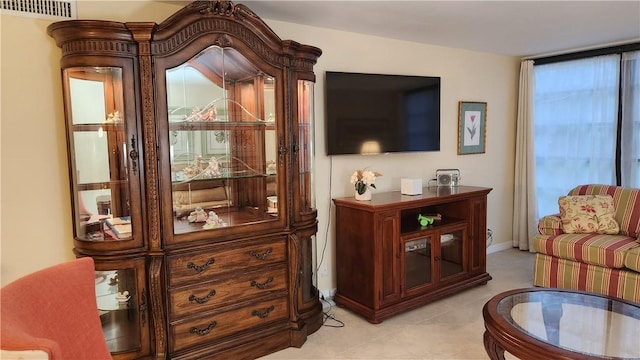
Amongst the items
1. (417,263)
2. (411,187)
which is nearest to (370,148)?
(411,187)

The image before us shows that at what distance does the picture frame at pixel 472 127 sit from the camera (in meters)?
4.39

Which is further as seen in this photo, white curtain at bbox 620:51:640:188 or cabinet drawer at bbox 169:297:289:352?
white curtain at bbox 620:51:640:188

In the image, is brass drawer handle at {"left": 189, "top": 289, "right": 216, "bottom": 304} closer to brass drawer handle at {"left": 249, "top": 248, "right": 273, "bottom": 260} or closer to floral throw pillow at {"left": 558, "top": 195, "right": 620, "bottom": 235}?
brass drawer handle at {"left": 249, "top": 248, "right": 273, "bottom": 260}

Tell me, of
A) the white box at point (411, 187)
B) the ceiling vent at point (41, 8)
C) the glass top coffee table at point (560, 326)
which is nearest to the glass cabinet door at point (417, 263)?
the white box at point (411, 187)

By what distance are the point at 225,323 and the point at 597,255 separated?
9.67 feet

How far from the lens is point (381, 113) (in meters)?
3.57

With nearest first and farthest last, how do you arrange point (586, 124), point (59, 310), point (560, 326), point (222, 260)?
point (59, 310) → point (560, 326) → point (222, 260) → point (586, 124)

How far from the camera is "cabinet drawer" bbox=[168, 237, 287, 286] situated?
7.80 ft

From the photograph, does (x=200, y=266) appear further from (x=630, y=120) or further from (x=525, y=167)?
(x=630, y=120)

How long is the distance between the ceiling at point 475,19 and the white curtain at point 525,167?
2.16 ft

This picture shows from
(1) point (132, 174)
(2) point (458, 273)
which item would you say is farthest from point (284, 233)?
(2) point (458, 273)

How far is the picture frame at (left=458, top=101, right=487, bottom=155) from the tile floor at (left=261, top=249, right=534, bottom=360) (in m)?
1.59

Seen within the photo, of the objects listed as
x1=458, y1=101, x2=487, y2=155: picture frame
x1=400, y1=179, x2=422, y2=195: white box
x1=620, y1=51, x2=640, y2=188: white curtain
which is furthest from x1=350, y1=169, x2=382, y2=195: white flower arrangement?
x1=620, y1=51, x2=640, y2=188: white curtain

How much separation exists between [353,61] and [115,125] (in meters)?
2.02
